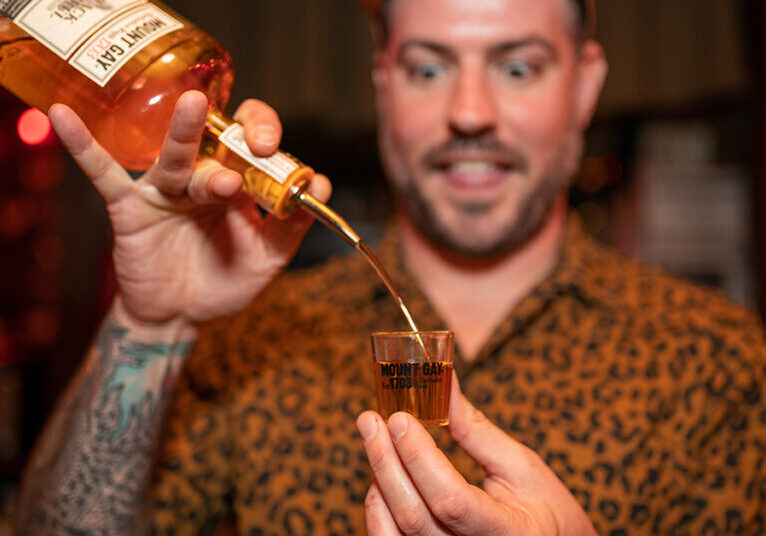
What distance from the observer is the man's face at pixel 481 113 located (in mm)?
1353

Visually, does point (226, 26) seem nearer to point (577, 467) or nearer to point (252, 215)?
point (252, 215)

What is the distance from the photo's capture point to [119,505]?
1.13 metres

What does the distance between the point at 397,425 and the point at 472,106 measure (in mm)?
758

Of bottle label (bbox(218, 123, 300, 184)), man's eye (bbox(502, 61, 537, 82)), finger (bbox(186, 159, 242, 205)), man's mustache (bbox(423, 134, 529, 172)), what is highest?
man's eye (bbox(502, 61, 537, 82))

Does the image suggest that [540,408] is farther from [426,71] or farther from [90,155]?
[90,155]

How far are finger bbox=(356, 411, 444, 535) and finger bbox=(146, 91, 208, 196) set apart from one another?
363 mm

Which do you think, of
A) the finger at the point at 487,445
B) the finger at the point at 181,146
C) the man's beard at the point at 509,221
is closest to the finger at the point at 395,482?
the finger at the point at 487,445

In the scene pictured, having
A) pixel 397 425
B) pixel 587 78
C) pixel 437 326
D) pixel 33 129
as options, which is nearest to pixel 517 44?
pixel 587 78

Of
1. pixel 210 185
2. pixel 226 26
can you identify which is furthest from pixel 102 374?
pixel 226 26

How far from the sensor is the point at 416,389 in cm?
77

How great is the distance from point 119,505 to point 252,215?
1.69 ft

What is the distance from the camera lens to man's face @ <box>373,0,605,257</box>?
1.35m

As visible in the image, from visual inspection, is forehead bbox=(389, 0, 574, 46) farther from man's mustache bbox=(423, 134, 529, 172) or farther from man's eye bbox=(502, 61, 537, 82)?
man's mustache bbox=(423, 134, 529, 172)

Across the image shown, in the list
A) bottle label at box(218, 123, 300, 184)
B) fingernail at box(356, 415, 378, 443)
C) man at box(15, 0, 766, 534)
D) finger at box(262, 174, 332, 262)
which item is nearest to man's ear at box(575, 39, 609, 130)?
man at box(15, 0, 766, 534)
